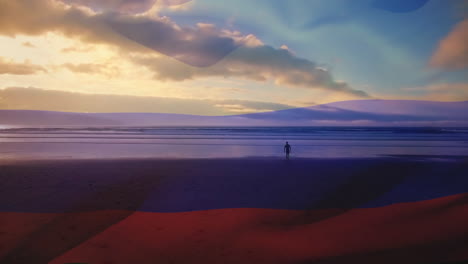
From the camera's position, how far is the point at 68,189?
9523 millimetres

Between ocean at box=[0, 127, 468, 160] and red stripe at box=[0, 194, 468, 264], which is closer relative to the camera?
red stripe at box=[0, 194, 468, 264]

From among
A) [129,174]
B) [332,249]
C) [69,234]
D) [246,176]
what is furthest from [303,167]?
[69,234]

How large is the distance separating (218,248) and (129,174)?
884 cm
